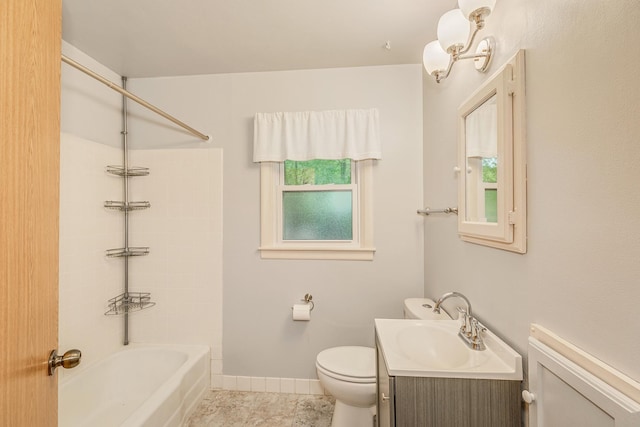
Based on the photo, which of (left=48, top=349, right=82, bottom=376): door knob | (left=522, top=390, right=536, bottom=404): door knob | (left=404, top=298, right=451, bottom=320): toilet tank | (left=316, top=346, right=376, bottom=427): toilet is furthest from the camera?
(left=404, top=298, right=451, bottom=320): toilet tank

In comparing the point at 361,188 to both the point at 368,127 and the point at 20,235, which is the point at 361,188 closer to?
the point at 368,127

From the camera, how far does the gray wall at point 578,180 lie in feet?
1.97

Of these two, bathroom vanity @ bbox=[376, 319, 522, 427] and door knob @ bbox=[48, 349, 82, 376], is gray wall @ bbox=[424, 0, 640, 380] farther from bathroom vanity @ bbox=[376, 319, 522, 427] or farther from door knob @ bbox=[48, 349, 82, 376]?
door knob @ bbox=[48, 349, 82, 376]

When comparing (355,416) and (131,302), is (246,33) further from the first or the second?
(355,416)

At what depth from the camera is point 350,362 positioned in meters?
1.65

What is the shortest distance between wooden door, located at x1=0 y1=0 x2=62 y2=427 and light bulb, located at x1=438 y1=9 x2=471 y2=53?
1.31m

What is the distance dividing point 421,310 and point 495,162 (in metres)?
0.99

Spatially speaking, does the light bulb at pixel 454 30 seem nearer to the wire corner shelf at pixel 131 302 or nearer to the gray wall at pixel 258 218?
the gray wall at pixel 258 218

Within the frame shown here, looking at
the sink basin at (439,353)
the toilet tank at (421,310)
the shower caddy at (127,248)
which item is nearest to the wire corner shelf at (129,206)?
the shower caddy at (127,248)

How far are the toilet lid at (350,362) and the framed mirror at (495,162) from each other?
0.90 m

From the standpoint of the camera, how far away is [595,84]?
2.22 feet

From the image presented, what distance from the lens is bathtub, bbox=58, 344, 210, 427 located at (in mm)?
1574

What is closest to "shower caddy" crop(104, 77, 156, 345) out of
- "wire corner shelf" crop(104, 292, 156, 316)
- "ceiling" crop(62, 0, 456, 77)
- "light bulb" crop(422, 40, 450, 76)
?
"wire corner shelf" crop(104, 292, 156, 316)

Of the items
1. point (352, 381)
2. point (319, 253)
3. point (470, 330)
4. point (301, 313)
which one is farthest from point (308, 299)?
point (470, 330)
